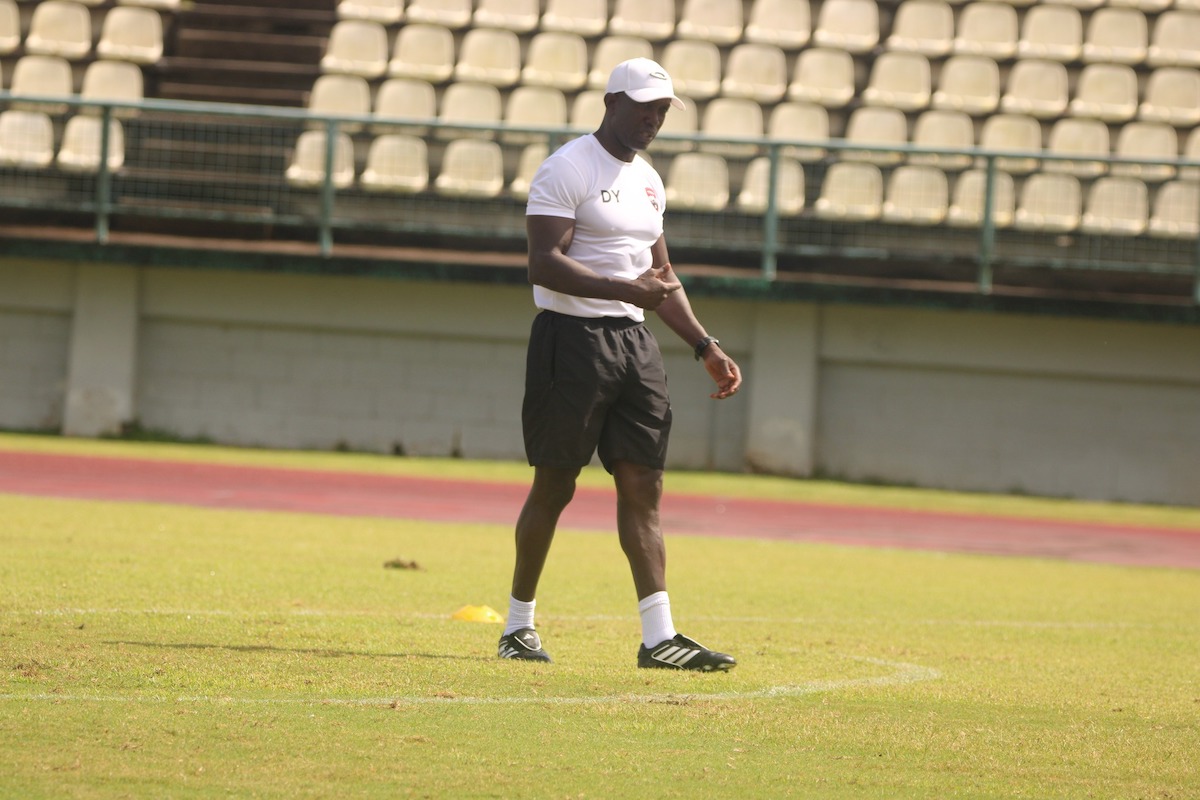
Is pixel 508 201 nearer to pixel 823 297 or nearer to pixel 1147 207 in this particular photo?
pixel 823 297

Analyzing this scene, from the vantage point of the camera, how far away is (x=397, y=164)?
16750 millimetres

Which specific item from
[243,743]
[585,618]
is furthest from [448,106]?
[243,743]

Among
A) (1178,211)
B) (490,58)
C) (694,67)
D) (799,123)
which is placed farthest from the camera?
(490,58)

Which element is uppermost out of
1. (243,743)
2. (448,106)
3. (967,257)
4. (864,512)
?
(448,106)

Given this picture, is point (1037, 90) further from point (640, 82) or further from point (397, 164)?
point (640, 82)

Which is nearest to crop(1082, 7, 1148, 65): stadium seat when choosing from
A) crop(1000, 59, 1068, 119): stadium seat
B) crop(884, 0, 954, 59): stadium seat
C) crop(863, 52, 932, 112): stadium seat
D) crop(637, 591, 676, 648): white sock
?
crop(1000, 59, 1068, 119): stadium seat

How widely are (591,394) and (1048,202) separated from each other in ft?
39.0

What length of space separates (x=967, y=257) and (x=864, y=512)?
10.4 ft

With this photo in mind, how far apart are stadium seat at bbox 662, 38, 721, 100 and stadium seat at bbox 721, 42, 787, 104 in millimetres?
155

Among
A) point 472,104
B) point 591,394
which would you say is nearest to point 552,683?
point 591,394

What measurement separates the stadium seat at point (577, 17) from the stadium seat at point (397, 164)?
3614 mm

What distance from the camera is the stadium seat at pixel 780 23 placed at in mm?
19609

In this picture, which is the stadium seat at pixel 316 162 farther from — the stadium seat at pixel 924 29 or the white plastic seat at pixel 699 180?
the stadium seat at pixel 924 29

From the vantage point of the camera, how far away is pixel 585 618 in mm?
7191
